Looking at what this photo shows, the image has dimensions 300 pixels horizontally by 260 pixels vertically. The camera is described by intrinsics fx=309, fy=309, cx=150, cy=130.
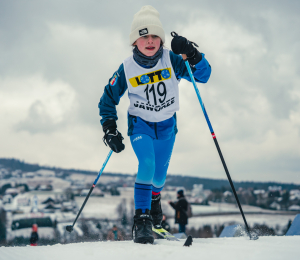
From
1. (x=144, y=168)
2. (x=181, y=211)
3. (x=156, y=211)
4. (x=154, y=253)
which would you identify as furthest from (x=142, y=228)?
(x=181, y=211)

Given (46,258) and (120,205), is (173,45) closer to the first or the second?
(46,258)

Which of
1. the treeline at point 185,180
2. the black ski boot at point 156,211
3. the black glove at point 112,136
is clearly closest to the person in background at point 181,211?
the black ski boot at point 156,211

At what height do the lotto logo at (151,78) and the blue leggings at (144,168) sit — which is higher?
the lotto logo at (151,78)

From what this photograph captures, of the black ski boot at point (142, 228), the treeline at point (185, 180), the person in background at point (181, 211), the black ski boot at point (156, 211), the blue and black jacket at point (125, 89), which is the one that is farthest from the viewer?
the treeline at point (185, 180)

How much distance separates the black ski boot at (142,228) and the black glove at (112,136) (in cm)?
68

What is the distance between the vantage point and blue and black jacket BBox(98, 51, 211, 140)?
10.5 feet

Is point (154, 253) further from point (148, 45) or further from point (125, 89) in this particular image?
point (148, 45)

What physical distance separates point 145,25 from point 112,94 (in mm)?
774

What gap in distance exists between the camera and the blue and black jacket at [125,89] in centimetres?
320

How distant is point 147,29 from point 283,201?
3728 inches

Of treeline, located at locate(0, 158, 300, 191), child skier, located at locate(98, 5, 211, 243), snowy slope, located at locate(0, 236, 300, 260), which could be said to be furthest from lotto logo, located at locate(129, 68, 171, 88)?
treeline, located at locate(0, 158, 300, 191)

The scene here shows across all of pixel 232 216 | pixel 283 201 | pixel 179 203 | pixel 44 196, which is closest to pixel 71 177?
pixel 44 196

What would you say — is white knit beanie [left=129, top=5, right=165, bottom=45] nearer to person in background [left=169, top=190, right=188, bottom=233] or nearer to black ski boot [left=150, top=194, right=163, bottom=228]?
black ski boot [left=150, top=194, right=163, bottom=228]

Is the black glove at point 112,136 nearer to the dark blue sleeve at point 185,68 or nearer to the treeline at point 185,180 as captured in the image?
the dark blue sleeve at point 185,68
